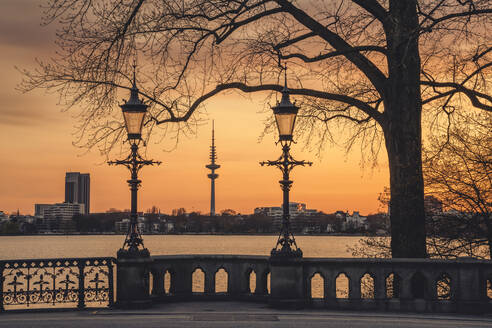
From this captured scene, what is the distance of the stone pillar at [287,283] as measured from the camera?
1480cm

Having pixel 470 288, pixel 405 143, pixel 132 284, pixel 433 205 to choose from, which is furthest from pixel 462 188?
pixel 132 284

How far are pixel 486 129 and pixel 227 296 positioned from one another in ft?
41.7

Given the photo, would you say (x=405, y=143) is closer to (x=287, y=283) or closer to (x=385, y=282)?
(x=385, y=282)

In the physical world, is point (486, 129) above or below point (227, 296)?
above

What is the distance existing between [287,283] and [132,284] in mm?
3247

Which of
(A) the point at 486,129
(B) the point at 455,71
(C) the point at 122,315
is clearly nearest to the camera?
(C) the point at 122,315

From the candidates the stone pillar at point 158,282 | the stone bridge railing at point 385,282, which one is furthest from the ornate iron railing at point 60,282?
the stone bridge railing at point 385,282

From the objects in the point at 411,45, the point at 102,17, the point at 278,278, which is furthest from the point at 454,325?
the point at 102,17

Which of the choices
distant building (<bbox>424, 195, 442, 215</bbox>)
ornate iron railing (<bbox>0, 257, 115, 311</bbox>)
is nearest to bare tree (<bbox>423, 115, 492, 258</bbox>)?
distant building (<bbox>424, 195, 442, 215</bbox>)

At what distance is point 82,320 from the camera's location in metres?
13.3

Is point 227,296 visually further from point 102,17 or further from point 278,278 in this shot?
point 102,17

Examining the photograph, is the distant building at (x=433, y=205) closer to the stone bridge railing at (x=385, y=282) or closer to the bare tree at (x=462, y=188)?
the bare tree at (x=462, y=188)

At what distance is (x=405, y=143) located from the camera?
1783cm

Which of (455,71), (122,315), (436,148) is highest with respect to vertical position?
(455,71)
